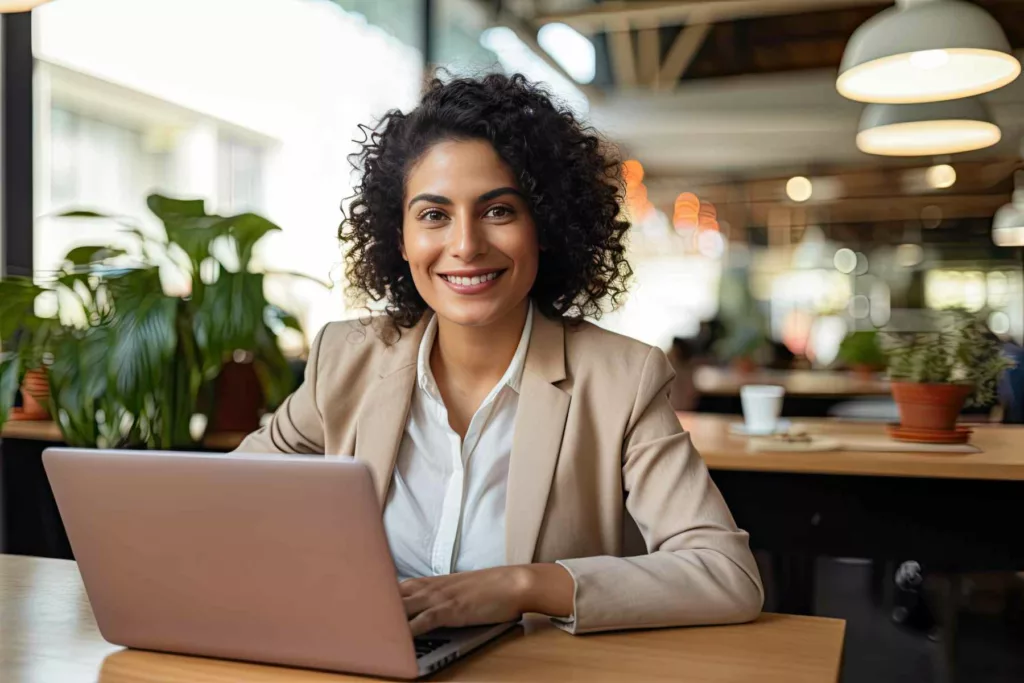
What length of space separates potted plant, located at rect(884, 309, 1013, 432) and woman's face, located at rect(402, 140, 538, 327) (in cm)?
119

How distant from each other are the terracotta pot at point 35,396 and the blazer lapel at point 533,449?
1.47 m

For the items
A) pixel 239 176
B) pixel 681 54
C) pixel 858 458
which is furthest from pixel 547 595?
pixel 681 54

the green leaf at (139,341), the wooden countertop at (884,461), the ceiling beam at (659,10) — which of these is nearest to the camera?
the wooden countertop at (884,461)

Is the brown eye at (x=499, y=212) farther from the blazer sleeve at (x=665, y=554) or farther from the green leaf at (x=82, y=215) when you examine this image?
the green leaf at (x=82, y=215)

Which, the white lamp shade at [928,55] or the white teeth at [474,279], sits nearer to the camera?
the white teeth at [474,279]

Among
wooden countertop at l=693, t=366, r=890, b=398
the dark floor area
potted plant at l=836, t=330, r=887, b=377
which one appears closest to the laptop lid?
the dark floor area


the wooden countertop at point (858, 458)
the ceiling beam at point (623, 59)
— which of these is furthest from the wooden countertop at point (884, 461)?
the ceiling beam at point (623, 59)

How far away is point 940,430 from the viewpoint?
2.37m

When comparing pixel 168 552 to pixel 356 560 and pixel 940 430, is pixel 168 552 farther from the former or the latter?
pixel 940 430

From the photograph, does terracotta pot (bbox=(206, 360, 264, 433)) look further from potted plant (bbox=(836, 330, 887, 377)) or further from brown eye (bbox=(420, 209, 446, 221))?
potted plant (bbox=(836, 330, 887, 377))

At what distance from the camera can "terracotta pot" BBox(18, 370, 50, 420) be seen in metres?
2.48

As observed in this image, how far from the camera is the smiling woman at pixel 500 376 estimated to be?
132cm

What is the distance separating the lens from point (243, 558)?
0.87 meters

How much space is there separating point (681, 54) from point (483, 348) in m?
7.22
